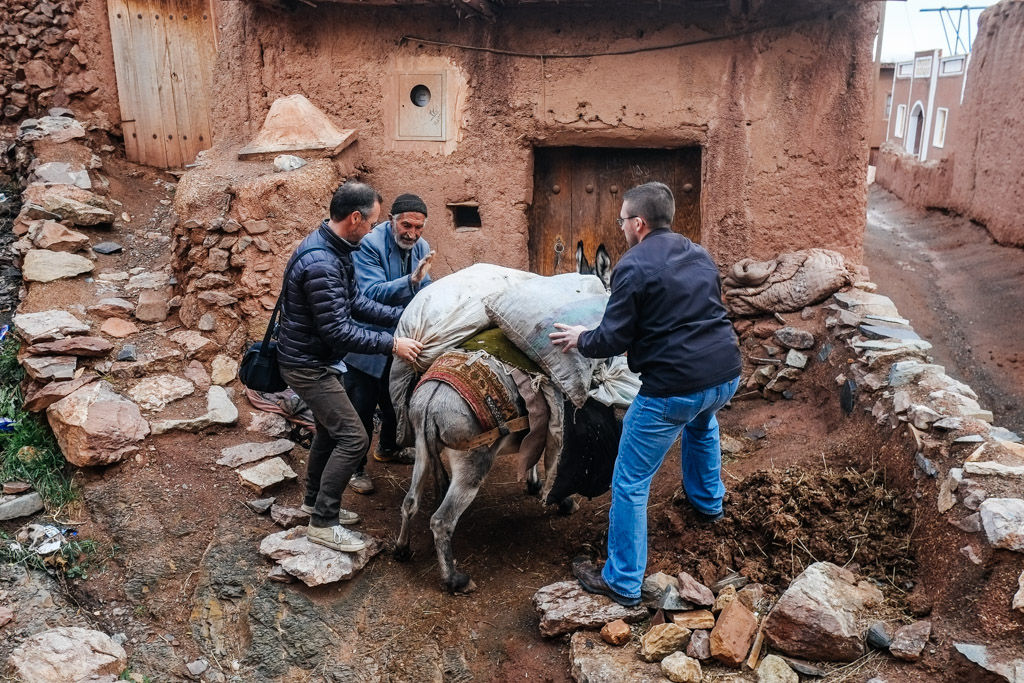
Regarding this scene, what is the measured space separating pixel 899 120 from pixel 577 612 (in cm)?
2420

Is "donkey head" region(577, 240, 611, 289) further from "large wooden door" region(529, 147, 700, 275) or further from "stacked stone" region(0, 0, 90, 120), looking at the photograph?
"stacked stone" region(0, 0, 90, 120)

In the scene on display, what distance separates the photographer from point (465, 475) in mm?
4203

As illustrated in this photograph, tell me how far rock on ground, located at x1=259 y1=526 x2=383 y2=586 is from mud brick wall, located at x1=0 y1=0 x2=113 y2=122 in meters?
6.78

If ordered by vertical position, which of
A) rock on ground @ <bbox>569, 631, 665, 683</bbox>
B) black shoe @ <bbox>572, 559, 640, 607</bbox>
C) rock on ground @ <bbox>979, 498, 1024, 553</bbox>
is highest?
rock on ground @ <bbox>979, 498, 1024, 553</bbox>

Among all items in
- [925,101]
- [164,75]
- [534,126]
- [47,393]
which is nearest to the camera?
[47,393]

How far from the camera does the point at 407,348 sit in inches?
167

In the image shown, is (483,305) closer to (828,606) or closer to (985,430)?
(828,606)

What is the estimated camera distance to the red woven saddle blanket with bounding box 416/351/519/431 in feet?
13.2

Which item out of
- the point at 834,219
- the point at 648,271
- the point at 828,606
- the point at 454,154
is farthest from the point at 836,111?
the point at 828,606

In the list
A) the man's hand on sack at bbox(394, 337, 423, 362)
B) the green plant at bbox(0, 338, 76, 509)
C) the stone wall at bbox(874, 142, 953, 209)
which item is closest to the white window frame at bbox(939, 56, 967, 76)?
the stone wall at bbox(874, 142, 953, 209)

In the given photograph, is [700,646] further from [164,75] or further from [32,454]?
[164,75]

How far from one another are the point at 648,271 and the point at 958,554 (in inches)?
73.6

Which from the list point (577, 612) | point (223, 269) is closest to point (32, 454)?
point (223, 269)

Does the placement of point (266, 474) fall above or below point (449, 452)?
below
